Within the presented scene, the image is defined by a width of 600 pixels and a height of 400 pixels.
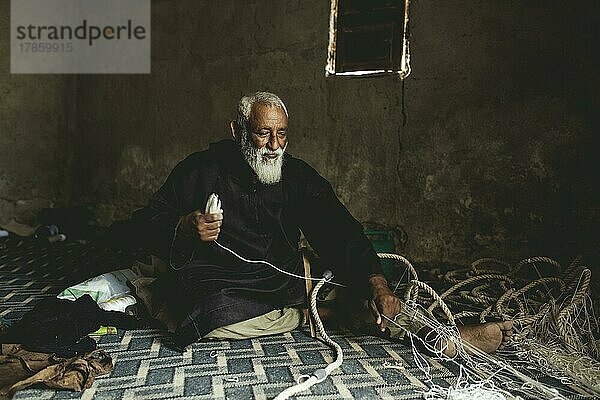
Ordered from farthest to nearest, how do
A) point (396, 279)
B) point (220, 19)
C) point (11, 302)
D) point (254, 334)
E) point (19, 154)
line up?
point (19, 154), point (220, 19), point (396, 279), point (11, 302), point (254, 334)

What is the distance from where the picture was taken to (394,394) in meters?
2.30

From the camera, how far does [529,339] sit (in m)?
2.94

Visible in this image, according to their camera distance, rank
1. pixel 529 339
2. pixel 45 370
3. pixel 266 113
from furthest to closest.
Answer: pixel 266 113 < pixel 529 339 < pixel 45 370

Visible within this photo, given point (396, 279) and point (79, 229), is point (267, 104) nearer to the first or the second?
point (396, 279)

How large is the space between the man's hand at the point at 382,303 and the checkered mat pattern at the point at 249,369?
0.66 feet

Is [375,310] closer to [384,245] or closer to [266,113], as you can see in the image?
[266,113]

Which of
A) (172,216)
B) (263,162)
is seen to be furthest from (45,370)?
(263,162)

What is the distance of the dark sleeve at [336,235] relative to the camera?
2.96 m

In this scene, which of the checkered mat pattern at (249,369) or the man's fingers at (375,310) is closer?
the checkered mat pattern at (249,369)

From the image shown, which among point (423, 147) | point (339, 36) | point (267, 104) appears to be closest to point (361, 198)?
point (423, 147)

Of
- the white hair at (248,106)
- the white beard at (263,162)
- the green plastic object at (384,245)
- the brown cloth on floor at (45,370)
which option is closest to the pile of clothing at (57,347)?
the brown cloth on floor at (45,370)

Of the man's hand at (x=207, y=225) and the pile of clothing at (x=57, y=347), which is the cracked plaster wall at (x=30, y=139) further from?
the man's hand at (x=207, y=225)

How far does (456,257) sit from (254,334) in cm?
218

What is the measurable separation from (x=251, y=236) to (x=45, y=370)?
1210mm
